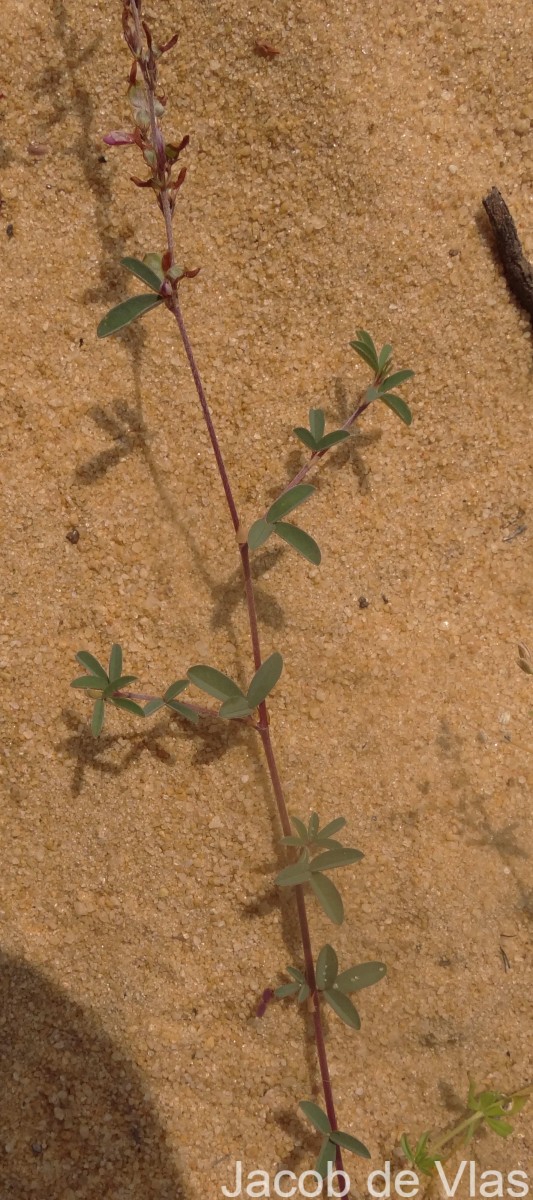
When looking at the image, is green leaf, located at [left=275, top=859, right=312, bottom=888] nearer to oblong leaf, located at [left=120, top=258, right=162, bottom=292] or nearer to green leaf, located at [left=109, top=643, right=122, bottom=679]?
green leaf, located at [left=109, top=643, right=122, bottom=679]

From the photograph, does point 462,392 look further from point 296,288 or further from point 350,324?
point 296,288

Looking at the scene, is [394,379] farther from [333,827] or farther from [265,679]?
[333,827]

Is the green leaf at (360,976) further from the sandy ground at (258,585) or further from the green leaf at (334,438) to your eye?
the green leaf at (334,438)

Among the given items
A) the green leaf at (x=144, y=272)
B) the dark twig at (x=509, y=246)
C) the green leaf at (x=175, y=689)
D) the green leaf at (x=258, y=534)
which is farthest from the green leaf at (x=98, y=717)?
the dark twig at (x=509, y=246)

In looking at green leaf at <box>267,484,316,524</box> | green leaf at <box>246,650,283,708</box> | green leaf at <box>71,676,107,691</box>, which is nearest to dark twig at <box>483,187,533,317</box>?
green leaf at <box>267,484,316,524</box>

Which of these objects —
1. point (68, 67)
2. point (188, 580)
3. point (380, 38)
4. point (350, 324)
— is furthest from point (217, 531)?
point (380, 38)

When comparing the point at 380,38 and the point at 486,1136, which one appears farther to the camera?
the point at 380,38
